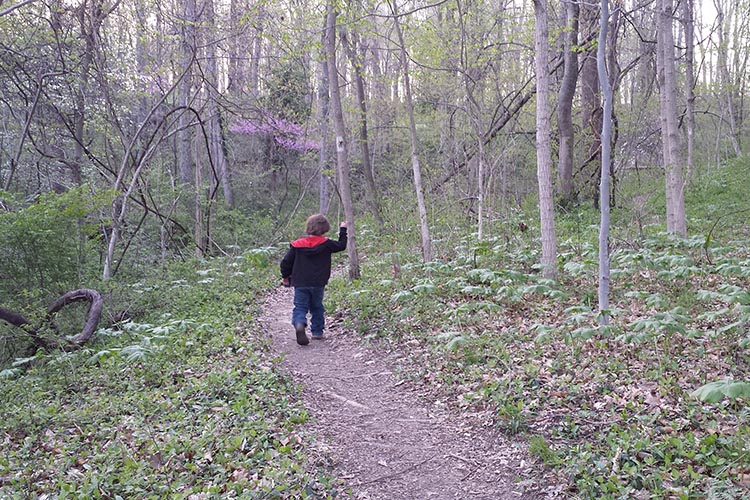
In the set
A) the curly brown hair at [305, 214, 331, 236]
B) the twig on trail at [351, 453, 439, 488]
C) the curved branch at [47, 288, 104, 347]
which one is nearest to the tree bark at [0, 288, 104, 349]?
the curved branch at [47, 288, 104, 347]

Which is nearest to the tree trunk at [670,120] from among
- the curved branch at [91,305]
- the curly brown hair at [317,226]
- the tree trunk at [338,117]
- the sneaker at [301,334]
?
the tree trunk at [338,117]

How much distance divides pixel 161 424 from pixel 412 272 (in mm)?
5901

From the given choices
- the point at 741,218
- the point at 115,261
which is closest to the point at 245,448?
the point at 115,261

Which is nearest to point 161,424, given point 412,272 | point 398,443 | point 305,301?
point 398,443

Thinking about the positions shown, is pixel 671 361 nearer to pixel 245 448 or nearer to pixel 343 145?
pixel 245 448

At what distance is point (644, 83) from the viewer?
1406cm

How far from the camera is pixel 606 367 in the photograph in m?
4.76

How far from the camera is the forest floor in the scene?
3539mm

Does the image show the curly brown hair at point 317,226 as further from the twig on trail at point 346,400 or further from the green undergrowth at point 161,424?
the twig on trail at point 346,400

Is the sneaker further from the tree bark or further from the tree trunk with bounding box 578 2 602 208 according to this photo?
the tree trunk with bounding box 578 2 602 208

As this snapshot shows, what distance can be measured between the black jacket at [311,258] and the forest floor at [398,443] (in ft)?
3.68

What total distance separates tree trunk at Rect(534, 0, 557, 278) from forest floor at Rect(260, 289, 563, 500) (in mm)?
2813

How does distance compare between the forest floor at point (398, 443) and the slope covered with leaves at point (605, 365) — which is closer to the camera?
the slope covered with leaves at point (605, 365)

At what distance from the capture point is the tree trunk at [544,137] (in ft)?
21.3
